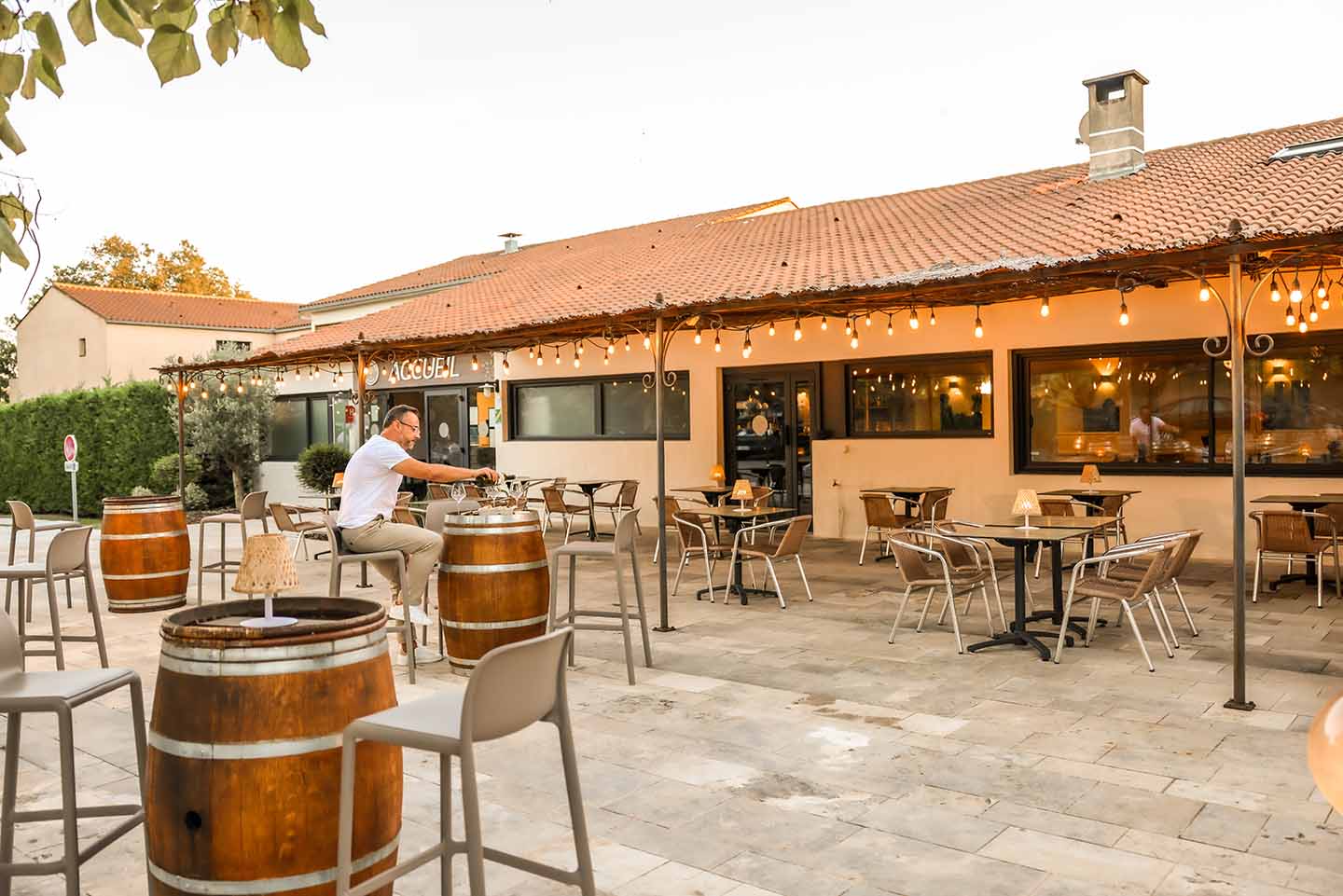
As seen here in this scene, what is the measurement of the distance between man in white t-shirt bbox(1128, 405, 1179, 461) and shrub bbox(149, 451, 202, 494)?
1663 cm

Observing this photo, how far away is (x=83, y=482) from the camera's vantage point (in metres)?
22.1

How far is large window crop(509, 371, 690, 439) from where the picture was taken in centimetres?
1493

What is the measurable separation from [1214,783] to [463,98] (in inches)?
468

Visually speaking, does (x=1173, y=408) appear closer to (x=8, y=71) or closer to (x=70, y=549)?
(x=70, y=549)

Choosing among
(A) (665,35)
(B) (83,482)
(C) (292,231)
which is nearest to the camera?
(A) (665,35)

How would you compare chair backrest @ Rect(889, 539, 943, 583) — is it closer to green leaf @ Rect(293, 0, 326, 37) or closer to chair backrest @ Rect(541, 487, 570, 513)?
green leaf @ Rect(293, 0, 326, 37)

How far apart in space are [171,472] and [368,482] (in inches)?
632

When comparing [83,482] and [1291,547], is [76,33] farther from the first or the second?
[83,482]

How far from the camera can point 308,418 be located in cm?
2109

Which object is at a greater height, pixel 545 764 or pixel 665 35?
pixel 665 35

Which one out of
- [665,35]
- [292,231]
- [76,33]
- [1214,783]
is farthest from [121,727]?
[292,231]

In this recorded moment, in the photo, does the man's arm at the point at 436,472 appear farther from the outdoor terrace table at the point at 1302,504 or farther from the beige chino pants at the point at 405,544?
the outdoor terrace table at the point at 1302,504

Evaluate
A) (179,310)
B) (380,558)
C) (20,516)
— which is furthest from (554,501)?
(179,310)

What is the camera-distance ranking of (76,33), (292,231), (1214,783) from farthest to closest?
(292,231)
(1214,783)
(76,33)
